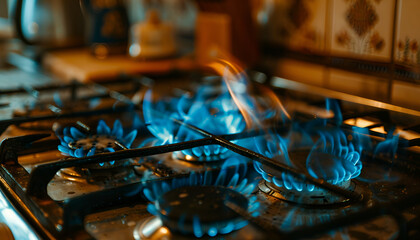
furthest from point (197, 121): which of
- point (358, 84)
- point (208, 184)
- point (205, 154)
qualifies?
point (358, 84)

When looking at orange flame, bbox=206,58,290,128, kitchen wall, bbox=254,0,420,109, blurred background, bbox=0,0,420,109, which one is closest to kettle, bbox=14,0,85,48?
blurred background, bbox=0,0,420,109

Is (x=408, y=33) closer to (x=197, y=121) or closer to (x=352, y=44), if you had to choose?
(x=352, y=44)

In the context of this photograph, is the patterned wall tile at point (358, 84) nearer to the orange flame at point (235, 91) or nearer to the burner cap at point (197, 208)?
the orange flame at point (235, 91)

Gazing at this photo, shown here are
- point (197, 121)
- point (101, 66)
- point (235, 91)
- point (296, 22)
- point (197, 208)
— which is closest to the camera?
point (197, 208)

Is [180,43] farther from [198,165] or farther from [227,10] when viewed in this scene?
[198,165]

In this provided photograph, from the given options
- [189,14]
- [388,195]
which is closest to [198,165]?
[388,195]

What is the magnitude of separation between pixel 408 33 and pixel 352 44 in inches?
5.2

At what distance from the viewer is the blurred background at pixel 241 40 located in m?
0.80

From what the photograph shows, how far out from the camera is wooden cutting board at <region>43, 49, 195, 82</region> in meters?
1.22

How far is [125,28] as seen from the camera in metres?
1.46

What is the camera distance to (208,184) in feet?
1.84

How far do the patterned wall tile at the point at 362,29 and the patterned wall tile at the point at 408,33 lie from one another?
20mm

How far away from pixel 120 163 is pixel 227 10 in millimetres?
640

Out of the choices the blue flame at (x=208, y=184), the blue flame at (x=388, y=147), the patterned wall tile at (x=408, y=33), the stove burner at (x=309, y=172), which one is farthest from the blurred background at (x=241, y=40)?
the blue flame at (x=208, y=184)
